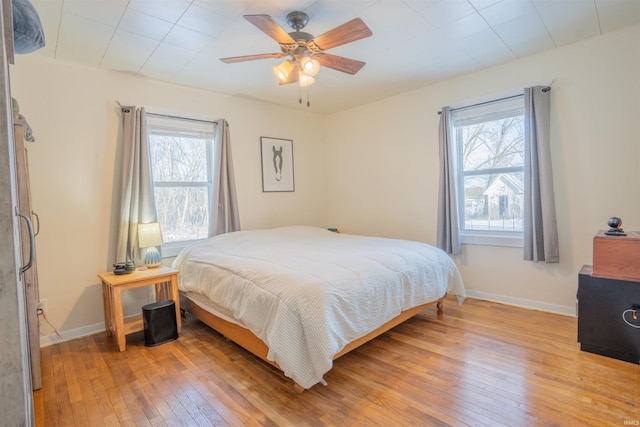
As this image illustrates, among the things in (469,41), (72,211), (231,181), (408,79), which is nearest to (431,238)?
(408,79)

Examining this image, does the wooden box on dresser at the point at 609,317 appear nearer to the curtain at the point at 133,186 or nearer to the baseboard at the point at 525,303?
the baseboard at the point at 525,303

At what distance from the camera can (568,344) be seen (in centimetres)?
244

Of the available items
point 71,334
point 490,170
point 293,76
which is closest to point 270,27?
point 293,76

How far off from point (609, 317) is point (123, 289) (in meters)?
3.70

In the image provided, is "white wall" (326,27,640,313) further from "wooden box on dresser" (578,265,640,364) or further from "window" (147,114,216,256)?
"window" (147,114,216,256)

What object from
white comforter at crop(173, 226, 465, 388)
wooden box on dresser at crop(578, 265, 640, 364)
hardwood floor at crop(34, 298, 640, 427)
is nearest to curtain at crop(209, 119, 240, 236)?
white comforter at crop(173, 226, 465, 388)

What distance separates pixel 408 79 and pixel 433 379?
3.01 meters

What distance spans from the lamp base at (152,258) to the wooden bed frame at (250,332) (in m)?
0.43

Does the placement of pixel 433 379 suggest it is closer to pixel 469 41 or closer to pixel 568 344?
pixel 568 344

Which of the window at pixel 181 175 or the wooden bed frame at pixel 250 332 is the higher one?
the window at pixel 181 175

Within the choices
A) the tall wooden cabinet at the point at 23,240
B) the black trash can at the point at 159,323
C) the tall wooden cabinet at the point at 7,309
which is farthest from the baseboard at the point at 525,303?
the tall wooden cabinet at the point at 23,240

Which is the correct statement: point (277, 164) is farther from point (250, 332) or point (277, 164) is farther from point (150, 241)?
point (250, 332)

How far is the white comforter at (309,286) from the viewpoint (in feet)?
6.08

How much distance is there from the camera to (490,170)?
3498mm
